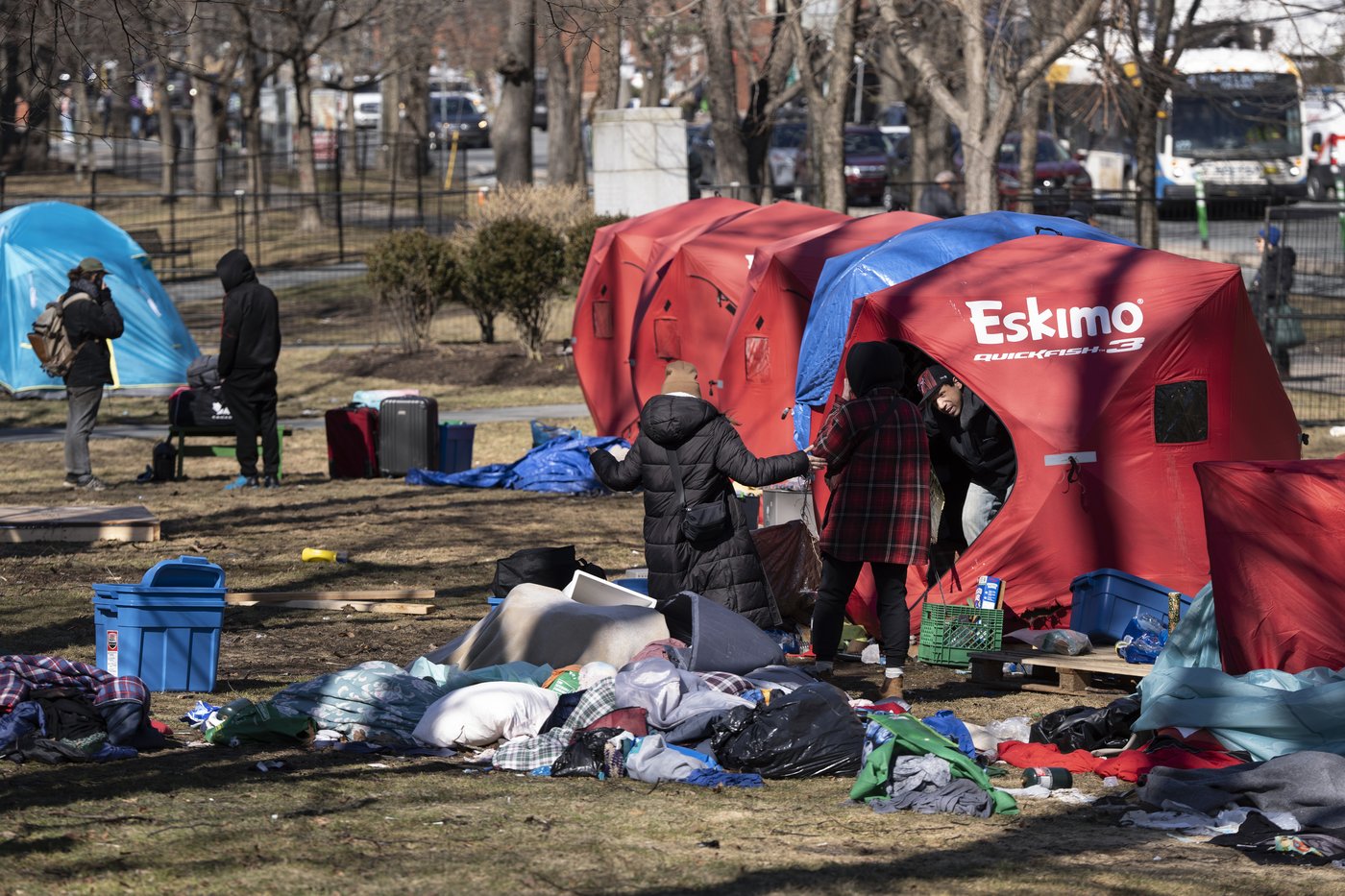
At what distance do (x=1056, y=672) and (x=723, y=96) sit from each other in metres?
18.8

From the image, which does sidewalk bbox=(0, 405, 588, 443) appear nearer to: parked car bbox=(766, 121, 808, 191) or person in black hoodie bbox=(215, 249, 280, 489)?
person in black hoodie bbox=(215, 249, 280, 489)

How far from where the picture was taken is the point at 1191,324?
10.1m

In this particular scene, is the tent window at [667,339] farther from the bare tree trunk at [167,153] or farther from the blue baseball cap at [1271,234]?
the bare tree trunk at [167,153]

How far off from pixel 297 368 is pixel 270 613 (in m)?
13.6

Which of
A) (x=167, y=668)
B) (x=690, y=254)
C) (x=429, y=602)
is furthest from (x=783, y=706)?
(x=690, y=254)

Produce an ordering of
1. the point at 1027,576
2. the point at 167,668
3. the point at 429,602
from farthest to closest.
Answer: the point at 429,602
the point at 1027,576
the point at 167,668

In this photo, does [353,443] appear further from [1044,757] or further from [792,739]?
[1044,757]

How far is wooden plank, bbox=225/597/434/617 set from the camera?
10266 mm

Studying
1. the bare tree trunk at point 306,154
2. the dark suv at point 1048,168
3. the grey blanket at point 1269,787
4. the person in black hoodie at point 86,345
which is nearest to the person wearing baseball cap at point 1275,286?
the dark suv at point 1048,168

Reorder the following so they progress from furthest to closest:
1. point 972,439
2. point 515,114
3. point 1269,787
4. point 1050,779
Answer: point 515,114 → point 972,439 → point 1050,779 → point 1269,787

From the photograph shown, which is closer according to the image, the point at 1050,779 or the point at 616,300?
the point at 1050,779

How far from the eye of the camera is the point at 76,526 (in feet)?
40.4

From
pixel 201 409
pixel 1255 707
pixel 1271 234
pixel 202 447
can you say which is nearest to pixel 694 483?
pixel 1255 707

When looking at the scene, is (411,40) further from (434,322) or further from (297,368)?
(297,368)
